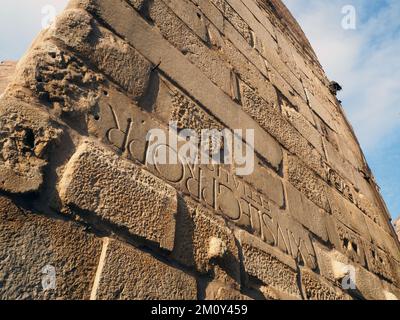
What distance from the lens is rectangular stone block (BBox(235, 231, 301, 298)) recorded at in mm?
1582

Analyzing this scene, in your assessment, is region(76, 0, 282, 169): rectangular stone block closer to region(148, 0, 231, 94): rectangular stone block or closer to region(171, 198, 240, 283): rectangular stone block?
region(148, 0, 231, 94): rectangular stone block

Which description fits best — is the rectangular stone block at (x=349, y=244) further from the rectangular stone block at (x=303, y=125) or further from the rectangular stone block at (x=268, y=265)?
the rectangular stone block at (x=268, y=265)

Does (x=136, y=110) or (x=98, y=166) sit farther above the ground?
(x=136, y=110)

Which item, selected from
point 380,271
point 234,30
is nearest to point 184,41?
point 234,30

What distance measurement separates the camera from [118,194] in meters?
1.17

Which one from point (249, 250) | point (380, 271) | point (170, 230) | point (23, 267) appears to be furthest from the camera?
point (380, 271)

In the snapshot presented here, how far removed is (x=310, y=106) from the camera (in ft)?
11.6

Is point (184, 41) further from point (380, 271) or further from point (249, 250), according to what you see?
point (380, 271)

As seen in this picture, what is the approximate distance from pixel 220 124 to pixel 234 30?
3.53 ft

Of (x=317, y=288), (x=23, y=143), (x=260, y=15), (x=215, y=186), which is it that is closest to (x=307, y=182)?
(x=317, y=288)

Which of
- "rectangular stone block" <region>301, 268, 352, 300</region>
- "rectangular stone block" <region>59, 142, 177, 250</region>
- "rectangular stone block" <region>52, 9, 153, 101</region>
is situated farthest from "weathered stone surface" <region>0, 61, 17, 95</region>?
"rectangular stone block" <region>301, 268, 352, 300</region>

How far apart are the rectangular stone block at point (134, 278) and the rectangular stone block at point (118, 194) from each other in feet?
0.25

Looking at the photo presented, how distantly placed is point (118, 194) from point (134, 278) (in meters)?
0.27
